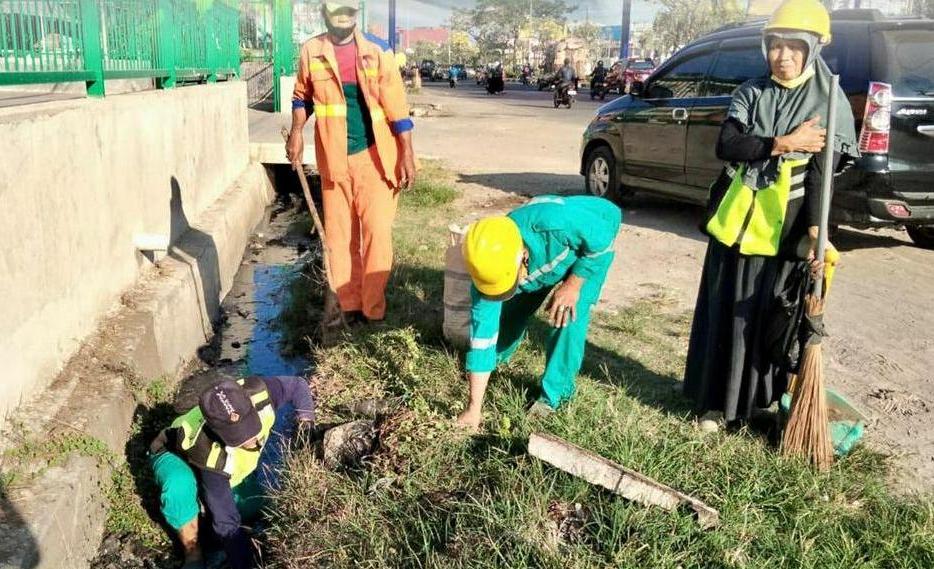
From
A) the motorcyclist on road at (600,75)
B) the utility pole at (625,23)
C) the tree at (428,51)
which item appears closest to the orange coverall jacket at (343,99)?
the motorcyclist on road at (600,75)

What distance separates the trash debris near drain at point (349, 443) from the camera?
3.61m

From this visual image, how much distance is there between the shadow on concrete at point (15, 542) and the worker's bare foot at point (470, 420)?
163 cm

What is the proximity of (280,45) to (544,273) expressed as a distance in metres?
13.6

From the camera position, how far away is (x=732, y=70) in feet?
22.7

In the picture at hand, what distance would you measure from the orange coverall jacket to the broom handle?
2.37 m

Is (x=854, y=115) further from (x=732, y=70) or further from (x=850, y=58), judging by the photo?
(x=732, y=70)

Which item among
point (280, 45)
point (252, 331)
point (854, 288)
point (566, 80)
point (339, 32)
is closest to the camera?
point (339, 32)

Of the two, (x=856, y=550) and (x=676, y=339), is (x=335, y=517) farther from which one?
(x=676, y=339)

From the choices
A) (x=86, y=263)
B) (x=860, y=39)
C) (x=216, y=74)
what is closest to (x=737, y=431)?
(x=86, y=263)

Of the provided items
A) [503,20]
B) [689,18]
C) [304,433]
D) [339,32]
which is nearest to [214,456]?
[304,433]

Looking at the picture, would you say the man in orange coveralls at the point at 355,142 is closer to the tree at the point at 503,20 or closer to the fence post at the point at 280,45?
the fence post at the point at 280,45

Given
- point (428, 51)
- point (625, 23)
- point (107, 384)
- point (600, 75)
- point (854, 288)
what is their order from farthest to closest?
point (428, 51) < point (625, 23) < point (600, 75) < point (854, 288) < point (107, 384)

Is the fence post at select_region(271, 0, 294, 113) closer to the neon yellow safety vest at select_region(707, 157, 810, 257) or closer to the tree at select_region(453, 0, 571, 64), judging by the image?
the neon yellow safety vest at select_region(707, 157, 810, 257)

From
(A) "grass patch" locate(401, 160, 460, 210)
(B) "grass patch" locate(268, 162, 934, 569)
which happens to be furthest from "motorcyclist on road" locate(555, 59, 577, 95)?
(B) "grass patch" locate(268, 162, 934, 569)
